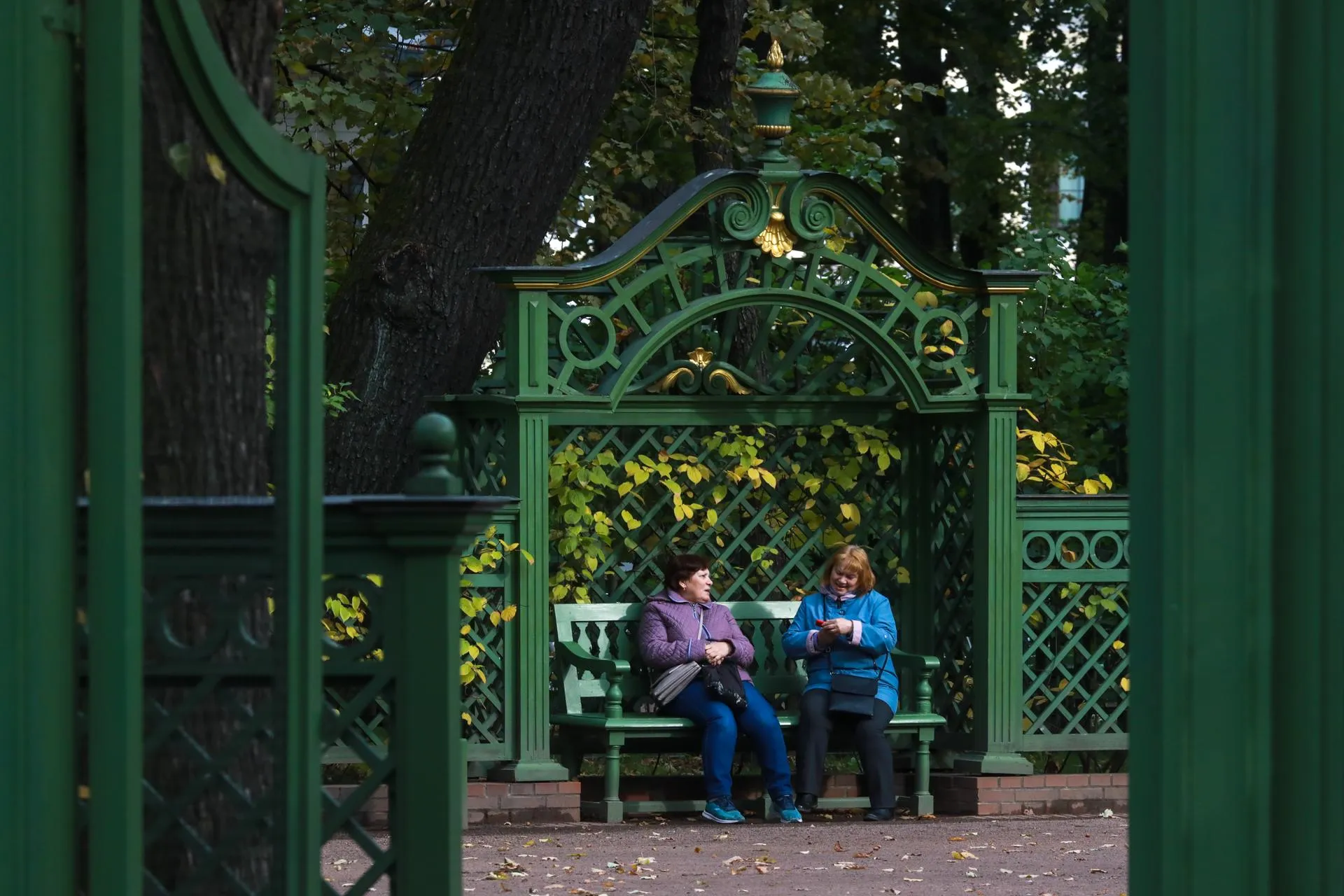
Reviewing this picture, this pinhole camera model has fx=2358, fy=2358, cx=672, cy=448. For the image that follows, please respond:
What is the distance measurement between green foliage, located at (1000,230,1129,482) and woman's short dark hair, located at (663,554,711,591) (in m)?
2.98

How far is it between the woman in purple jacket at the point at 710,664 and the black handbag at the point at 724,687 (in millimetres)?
23

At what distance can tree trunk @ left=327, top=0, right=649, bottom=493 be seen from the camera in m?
9.70

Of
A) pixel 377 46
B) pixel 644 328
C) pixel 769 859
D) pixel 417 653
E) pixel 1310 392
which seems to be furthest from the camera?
pixel 377 46

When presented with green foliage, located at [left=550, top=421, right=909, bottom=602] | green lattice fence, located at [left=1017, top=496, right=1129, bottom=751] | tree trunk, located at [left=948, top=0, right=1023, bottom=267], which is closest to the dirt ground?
green lattice fence, located at [left=1017, top=496, right=1129, bottom=751]

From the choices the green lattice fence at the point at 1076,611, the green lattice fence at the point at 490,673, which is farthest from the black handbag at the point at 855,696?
the green lattice fence at the point at 490,673

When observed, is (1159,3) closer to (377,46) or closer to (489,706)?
(489,706)

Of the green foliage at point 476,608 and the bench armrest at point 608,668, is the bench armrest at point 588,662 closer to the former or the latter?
the bench armrest at point 608,668

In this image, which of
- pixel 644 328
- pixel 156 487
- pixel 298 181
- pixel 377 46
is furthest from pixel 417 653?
pixel 377 46

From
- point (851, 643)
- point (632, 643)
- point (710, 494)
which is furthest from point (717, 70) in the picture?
point (851, 643)

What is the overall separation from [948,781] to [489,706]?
2007mm

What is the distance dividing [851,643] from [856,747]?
1.50 ft

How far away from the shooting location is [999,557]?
9859 millimetres

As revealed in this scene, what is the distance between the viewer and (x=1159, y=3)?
379cm

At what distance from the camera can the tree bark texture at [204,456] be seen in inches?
153
